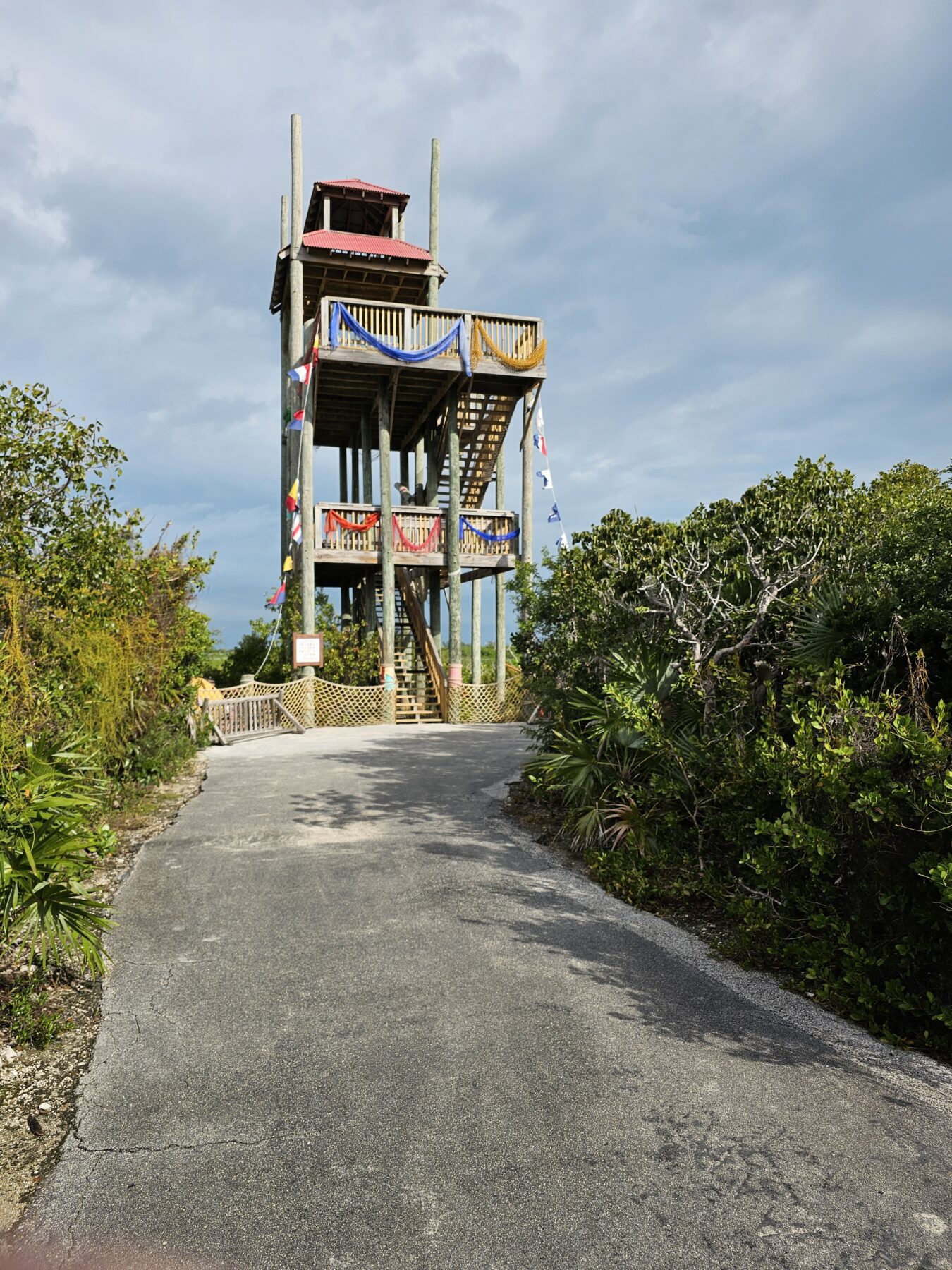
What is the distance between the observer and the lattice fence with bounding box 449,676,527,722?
22953 millimetres

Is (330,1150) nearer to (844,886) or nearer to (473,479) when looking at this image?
(844,886)

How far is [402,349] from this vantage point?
21781 mm

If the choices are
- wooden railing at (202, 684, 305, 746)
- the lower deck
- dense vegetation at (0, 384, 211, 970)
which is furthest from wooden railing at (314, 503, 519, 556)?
dense vegetation at (0, 384, 211, 970)

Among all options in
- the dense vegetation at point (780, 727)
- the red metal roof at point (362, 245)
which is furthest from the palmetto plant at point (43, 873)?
the red metal roof at point (362, 245)

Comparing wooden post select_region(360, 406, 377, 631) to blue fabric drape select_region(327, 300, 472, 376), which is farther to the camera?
wooden post select_region(360, 406, 377, 631)

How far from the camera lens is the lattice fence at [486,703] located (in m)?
23.0

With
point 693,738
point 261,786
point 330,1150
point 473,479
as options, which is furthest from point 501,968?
point 473,479

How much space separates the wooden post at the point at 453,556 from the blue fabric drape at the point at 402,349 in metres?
1.42

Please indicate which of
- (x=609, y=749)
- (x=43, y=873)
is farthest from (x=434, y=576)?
(x=43, y=873)

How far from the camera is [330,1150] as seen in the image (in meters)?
3.73

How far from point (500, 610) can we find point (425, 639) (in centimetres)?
224

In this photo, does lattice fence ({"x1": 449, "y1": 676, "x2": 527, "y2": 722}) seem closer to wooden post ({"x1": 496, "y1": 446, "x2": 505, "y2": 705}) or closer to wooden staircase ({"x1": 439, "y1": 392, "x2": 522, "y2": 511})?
wooden post ({"x1": 496, "y1": 446, "x2": 505, "y2": 705})

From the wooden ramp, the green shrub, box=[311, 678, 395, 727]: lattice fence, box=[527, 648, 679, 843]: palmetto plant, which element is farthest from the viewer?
box=[311, 678, 395, 727]: lattice fence

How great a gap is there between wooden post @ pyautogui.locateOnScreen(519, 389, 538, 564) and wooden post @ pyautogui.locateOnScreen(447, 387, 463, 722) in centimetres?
176
